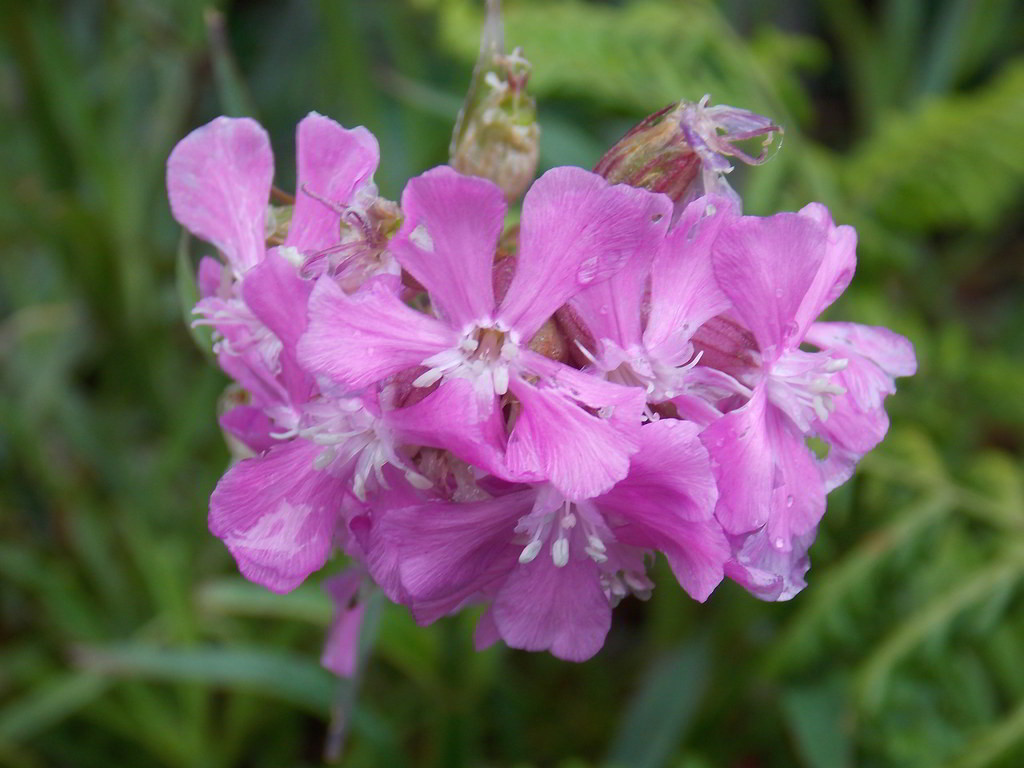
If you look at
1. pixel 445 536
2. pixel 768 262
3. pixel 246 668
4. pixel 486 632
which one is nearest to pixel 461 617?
pixel 246 668

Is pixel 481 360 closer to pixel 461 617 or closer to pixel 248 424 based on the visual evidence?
pixel 248 424

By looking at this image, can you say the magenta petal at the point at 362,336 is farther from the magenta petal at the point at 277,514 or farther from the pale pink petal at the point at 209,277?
the pale pink petal at the point at 209,277

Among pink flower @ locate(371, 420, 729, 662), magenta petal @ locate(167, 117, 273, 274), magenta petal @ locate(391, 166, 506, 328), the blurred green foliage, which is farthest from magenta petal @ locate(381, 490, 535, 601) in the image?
the blurred green foliage

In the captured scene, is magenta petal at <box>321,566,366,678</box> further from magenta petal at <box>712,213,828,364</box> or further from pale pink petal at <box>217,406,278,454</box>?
magenta petal at <box>712,213,828,364</box>

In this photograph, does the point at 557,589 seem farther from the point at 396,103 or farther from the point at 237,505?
the point at 396,103

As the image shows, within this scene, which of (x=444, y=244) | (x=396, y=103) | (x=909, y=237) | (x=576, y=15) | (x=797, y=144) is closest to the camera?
(x=444, y=244)

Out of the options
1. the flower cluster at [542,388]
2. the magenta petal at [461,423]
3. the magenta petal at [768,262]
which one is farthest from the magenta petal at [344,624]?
the magenta petal at [768,262]

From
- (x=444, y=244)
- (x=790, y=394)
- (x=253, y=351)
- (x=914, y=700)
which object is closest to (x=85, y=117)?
(x=253, y=351)
